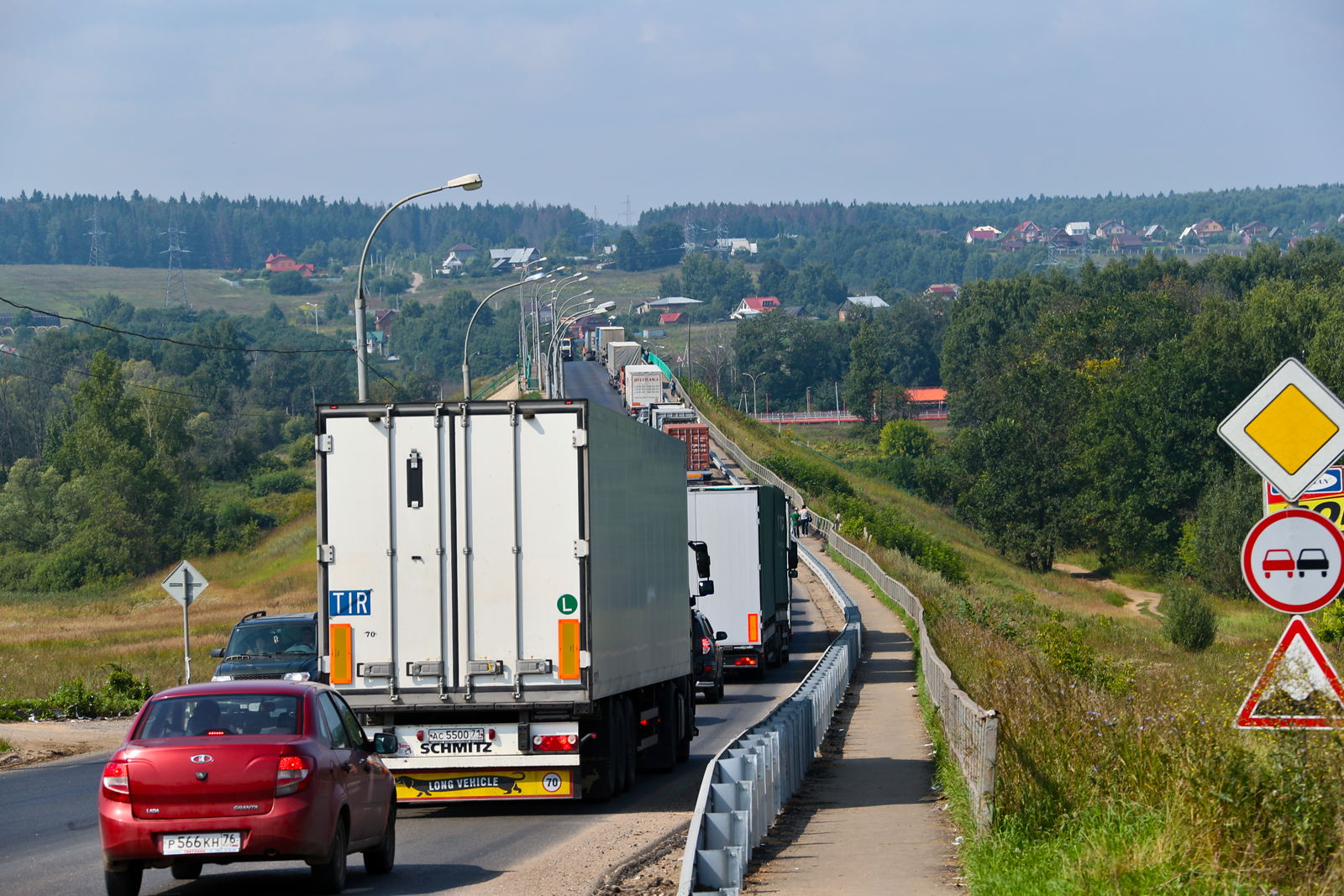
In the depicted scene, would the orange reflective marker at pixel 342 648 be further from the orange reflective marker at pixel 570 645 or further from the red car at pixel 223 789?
the red car at pixel 223 789

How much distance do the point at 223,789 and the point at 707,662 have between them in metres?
16.8

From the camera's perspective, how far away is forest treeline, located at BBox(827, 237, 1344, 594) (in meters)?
87.9

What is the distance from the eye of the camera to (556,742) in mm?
12820

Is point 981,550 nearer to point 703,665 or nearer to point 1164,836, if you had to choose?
point 703,665

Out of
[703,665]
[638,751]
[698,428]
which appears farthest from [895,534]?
[638,751]

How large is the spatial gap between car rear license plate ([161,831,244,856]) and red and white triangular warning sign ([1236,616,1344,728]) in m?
5.95

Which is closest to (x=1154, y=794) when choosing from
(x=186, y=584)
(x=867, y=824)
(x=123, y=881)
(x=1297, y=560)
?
(x=1297, y=560)

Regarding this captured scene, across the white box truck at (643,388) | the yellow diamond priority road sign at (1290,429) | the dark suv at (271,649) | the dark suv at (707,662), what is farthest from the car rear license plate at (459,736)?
the white box truck at (643,388)

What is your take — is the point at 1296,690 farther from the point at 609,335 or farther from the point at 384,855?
the point at 609,335

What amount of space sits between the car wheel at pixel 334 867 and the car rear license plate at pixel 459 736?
345cm

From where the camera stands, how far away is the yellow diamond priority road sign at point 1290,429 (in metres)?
7.74

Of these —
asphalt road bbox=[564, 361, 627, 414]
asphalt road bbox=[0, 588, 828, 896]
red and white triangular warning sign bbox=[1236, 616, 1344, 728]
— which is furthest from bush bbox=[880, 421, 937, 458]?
red and white triangular warning sign bbox=[1236, 616, 1344, 728]

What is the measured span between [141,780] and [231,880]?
1.91m

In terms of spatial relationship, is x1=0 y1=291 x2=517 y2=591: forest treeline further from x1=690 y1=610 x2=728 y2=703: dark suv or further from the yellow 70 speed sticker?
the yellow 70 speed sticker
